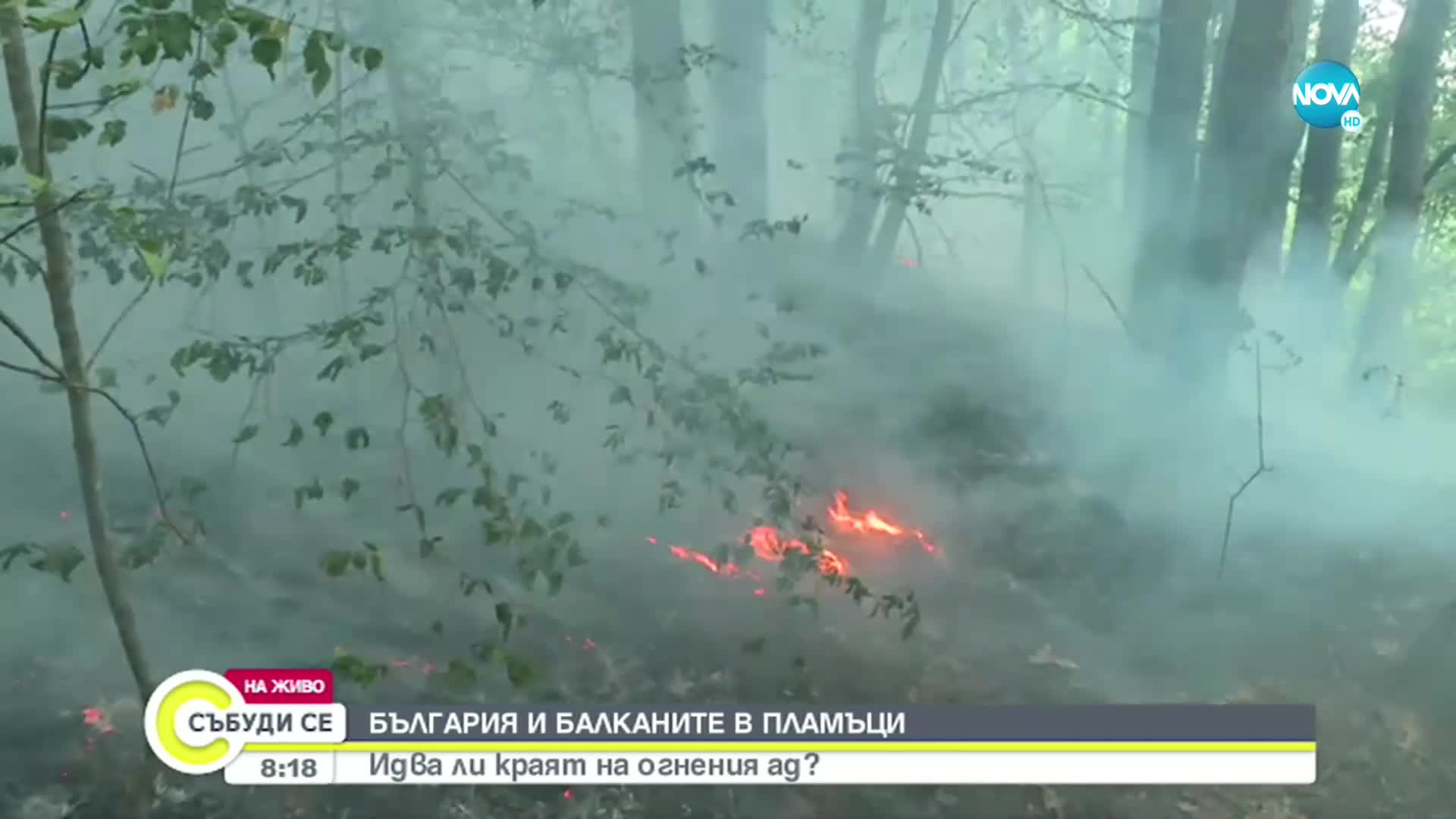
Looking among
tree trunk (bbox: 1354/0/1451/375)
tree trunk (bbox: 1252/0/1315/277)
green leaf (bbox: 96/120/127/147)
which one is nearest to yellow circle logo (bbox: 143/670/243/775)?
green leaf (bbox: 96/120/127/147)

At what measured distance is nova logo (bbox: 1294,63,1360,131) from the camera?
595 centimetres

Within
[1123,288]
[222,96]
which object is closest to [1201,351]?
[1123,288]

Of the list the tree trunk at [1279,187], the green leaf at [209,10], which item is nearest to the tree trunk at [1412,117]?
the tree trunk at [1279,187]

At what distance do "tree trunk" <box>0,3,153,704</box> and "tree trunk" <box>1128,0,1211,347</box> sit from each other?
6.35 metres

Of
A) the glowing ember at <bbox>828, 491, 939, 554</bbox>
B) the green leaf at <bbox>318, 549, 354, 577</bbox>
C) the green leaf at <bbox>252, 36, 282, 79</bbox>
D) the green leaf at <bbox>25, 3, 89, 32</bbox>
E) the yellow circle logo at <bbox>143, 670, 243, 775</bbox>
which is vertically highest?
the green leaf at <bbox>25, 3, 89, 32</bbox>

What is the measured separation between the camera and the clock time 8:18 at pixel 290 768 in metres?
3.27

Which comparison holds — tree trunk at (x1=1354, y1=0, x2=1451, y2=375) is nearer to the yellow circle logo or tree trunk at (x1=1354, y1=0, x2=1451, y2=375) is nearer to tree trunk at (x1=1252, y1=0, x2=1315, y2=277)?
tree trunk at (x1=1252, y1=0, x2=1315, y2=277)

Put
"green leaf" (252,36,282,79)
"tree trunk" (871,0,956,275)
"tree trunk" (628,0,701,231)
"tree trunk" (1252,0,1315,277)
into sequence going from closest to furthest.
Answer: "green leaf" (252,36,282,79), "tree trunk" (628,0,701,231), "tree trunk" (1252,0,1315,277), "tree trunk" (871,0,956,275)

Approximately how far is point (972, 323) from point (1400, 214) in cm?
364

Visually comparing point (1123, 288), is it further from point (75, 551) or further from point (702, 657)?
point (75, 551)

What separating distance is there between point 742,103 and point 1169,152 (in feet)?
12.4

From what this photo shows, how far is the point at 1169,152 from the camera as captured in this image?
7.38m

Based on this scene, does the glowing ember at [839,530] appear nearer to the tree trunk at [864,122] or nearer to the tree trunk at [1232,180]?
the tree trunk at [1232,180]

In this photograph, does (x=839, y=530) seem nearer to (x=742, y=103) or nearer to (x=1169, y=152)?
(x=1169, y=152)
